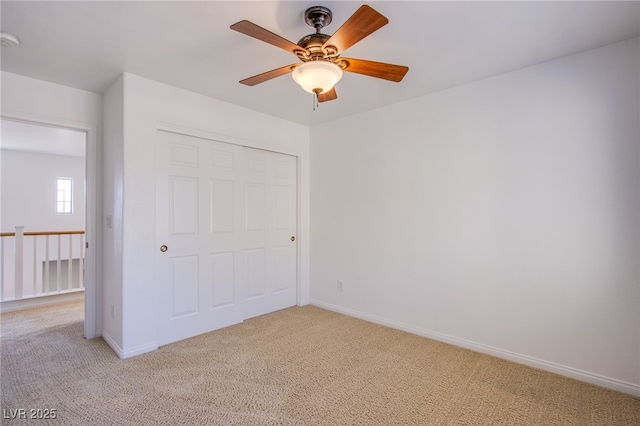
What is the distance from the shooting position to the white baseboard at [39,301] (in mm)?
3869

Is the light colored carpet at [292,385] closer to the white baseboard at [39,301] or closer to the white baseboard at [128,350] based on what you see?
the white baseboard at [128,350]

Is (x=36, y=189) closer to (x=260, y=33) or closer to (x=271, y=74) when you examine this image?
(x=271, y=74)

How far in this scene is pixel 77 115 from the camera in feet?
9.68

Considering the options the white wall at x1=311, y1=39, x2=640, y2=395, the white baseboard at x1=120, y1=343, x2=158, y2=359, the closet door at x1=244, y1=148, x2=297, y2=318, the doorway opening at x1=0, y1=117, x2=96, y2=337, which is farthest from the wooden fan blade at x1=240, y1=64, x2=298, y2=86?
the doorway opening at x1=0, y1=117, x2=96, y2=337

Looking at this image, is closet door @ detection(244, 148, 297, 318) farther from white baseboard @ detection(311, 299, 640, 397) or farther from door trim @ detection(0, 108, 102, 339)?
door trim @ detection(0, 108, 102, 339)

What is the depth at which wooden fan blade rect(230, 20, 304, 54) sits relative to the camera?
1464 millimetres

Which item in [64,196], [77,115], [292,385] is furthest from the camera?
[64,196]

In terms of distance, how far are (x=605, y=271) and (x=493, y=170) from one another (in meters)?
1.07

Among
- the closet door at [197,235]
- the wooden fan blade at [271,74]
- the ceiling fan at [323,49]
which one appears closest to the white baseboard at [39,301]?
the closet door at [197,235]

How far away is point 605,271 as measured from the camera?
2195 mm

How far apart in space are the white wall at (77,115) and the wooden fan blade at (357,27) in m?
2.64

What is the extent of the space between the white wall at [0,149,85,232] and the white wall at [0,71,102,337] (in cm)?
469

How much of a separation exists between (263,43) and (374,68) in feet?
2.72

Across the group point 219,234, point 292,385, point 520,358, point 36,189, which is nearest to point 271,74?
point 219,234
